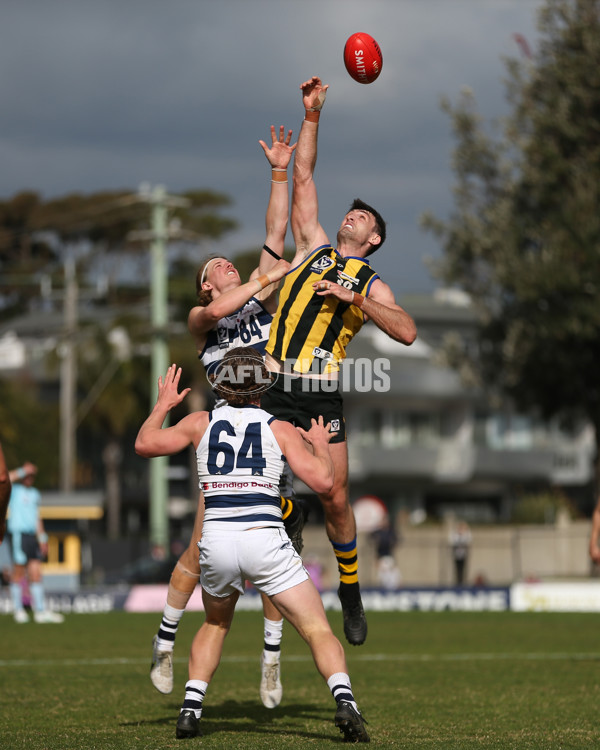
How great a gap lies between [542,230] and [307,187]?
86.6 ft

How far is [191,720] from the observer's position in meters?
7.86

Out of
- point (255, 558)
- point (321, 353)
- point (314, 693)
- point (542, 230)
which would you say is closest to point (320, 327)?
point (321, 353)

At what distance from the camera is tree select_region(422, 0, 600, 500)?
33812mm

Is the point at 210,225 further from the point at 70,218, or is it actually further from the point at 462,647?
the point at 462,647

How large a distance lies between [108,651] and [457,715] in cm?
759

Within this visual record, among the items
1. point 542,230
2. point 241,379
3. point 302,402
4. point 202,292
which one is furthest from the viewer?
point 542,230

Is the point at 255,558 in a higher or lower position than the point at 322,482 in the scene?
lower

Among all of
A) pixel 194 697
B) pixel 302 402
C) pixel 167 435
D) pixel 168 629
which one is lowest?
pixel 194 697

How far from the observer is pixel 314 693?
11.1 metres

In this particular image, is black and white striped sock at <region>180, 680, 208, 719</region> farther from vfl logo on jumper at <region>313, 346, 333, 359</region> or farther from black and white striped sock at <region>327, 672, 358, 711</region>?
vfl logo on jumper at <region>313, 346, 333, 359</region>

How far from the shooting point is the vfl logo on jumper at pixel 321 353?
363 inches

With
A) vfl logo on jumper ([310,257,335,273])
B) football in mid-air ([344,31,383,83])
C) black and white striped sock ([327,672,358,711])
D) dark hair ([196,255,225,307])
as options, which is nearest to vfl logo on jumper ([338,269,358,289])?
vfl logo on jumper ([310,257,335,273])

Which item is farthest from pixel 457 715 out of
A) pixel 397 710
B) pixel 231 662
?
pixel 231 662

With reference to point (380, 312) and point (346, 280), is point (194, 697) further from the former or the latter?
point (346, 280)
